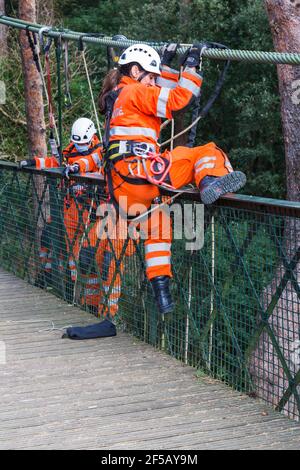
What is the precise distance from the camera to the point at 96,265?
6785mm

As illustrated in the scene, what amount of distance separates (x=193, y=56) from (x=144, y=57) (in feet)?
1.61

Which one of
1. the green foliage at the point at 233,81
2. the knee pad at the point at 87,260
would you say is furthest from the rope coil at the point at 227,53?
the green foliage at the point at 233,81

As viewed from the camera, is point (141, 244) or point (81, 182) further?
point (81, 182)

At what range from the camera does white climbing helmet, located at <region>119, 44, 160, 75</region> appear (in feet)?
17.6

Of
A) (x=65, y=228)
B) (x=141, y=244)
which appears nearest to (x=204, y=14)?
(x=65, y=228)

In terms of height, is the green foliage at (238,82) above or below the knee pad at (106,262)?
above

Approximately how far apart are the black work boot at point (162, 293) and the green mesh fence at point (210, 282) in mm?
141

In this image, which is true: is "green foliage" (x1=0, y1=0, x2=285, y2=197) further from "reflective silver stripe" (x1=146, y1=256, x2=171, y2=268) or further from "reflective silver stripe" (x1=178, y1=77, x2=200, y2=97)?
"reflective silver stripe" (x1=178, y1=77, x2=200, y2=97)

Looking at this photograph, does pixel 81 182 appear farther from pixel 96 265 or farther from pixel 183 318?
pixel 183 318

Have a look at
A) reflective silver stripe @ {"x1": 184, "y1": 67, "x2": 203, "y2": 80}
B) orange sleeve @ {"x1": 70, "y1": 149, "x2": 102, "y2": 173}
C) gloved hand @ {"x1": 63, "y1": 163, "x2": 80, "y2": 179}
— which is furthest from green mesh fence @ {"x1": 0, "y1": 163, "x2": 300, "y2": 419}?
reflective silver stripe @ {"x1": 184, "y1": 67, "x2": 203, "y2": 80}

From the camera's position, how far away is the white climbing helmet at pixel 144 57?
5375mm

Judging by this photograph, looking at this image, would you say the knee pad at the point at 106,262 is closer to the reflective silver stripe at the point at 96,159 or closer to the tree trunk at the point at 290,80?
the reflective silver stripe at the point at 96,159

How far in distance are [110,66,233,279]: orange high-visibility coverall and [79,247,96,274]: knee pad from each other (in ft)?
4.84
